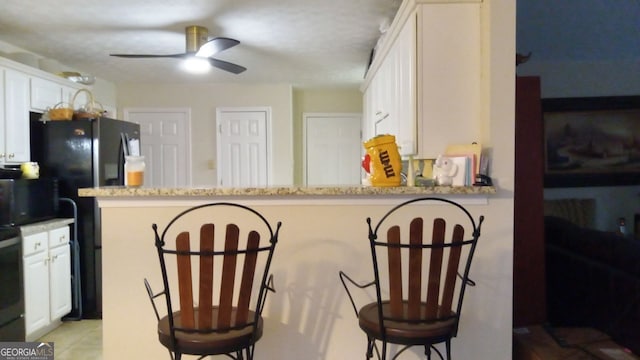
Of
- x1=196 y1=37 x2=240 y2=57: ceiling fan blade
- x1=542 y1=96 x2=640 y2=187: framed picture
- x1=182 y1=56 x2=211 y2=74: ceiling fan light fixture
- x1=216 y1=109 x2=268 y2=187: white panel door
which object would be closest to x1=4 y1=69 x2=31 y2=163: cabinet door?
x1=182 y1=56 x2=211 y2=74: ceiling fan light fixture

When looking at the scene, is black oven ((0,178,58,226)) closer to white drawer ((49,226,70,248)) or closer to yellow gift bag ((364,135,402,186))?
white drawer ((49,226,70,248))

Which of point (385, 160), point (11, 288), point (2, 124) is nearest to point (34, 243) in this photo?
point (11, 288)

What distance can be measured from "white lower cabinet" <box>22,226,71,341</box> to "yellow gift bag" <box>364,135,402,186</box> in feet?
8.45

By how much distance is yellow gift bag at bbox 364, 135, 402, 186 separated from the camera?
1875 millimetres

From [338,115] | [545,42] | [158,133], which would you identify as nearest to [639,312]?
[545,42]

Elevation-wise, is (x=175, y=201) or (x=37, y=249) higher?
(x=175, y=201)

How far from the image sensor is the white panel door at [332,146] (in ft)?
18.3

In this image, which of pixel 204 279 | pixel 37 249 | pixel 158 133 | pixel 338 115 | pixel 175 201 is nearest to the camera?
pixel 204 279

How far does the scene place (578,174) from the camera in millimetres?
4262

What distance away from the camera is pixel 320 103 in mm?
5582

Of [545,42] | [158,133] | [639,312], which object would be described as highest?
[545,42]

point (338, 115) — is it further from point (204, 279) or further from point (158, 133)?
point (204, 279)

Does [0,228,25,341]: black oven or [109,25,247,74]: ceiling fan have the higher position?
[109,25,247,74]: ceiling fan

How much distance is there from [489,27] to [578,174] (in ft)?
10.3
